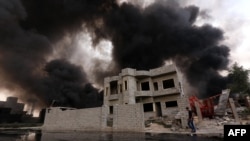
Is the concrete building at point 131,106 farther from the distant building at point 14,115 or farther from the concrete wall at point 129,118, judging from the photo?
the distant building at point 14,115

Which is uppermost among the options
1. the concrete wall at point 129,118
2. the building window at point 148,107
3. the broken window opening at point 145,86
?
the broken window opening at point 145,86

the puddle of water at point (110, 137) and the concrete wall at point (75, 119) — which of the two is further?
the concrete wall at point (75, 119)

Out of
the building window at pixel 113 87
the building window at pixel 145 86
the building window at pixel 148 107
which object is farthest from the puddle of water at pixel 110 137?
the building window at pixel 113 87

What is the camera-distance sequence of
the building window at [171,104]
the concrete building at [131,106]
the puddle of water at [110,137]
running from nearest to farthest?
the puddle of water at [110,137], the concrete building at [131,106], the building window at [171,104]

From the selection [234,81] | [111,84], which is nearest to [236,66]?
[234,81]

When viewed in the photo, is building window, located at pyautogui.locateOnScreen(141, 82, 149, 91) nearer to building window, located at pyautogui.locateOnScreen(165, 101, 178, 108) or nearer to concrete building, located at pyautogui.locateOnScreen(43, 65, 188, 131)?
concrete building, located at pyautogui.locateOnScreen(43, 65, 188, 131)

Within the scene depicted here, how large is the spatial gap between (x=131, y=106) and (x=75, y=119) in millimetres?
8514

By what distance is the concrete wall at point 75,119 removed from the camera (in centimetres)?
1948

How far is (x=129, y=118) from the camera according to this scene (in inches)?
689

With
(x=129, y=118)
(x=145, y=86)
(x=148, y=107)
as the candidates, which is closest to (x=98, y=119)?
(x=129, y=118)

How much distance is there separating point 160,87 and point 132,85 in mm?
5171

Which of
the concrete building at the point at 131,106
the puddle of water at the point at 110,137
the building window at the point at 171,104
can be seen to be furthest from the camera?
the building window at the point at 171,104

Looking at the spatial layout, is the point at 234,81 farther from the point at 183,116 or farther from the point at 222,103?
the point at 183,116

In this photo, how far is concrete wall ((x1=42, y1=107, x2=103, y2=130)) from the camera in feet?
63.9
